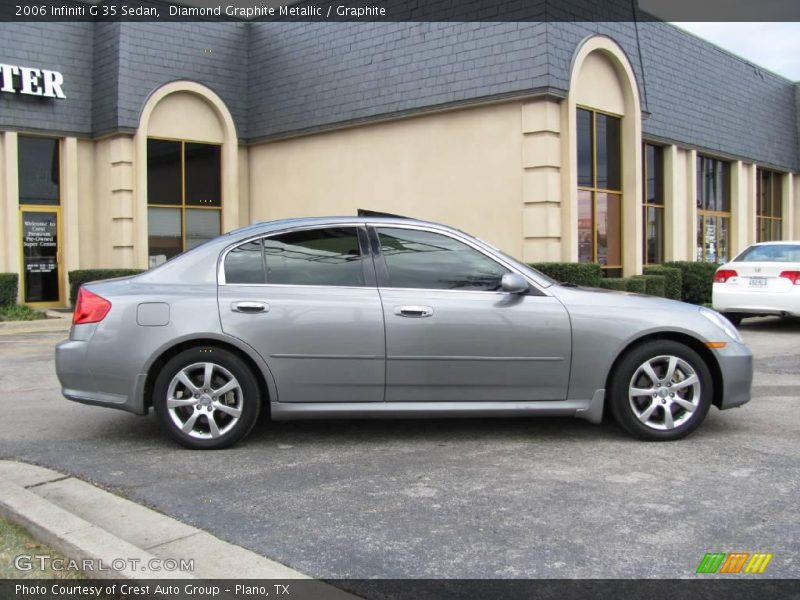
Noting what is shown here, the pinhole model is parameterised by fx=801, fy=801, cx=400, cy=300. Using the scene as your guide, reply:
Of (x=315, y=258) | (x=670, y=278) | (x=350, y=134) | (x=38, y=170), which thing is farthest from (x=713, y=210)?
(x=315, y=258)

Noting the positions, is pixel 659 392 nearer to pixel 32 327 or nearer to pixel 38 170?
pixel 32 327

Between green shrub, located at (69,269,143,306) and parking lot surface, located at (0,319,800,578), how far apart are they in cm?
994

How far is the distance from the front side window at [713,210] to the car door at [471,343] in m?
16.7

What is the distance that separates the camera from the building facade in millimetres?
14203

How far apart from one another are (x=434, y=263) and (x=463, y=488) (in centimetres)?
173

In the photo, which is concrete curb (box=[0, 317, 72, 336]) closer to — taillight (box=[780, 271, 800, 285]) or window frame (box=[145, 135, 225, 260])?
window frame (box=[145, 135, 225, 260])

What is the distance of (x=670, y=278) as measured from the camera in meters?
17.2

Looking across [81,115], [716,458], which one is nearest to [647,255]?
[81,115]

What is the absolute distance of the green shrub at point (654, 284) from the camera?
51.7ft

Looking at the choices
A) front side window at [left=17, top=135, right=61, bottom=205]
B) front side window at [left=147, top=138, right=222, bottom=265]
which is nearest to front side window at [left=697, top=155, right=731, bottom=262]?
front side window at [left=147, top=138, right=222, bottom=265]

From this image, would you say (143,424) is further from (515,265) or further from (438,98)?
(438,98)

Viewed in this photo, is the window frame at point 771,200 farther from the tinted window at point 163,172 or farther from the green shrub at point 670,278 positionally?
the tinted window at point 163,172

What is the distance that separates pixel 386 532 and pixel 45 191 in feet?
52.1

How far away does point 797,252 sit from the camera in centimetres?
1223
